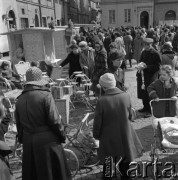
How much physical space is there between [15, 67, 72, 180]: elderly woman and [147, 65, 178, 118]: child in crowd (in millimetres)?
2070

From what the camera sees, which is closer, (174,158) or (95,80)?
(174,158)

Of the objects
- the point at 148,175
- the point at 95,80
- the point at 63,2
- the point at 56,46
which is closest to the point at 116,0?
the point at 63,2

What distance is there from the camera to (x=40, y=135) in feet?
9.64

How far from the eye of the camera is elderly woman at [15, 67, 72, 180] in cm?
283

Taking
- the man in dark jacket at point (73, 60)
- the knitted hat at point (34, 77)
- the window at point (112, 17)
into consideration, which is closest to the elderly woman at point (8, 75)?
the man in dark jacket at point (73, 60)

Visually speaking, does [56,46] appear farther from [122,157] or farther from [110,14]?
[110,14]

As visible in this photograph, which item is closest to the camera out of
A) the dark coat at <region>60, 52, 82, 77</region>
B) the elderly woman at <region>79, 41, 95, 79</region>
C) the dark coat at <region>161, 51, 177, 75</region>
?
the dark coat at <region>161, 51, 177, 75</region>

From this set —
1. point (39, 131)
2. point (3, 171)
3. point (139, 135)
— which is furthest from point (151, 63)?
point (3, 171)

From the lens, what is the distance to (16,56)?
390 inches

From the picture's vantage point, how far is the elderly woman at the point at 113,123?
326 cm

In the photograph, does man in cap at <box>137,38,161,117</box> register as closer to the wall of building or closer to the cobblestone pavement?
the cobblestone pavement

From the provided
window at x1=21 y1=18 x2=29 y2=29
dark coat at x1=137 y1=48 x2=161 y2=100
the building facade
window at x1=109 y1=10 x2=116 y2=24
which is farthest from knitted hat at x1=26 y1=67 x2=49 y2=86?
window at x1=109 y1=10 x2=116 y2=24

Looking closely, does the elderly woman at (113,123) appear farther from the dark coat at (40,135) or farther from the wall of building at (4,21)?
the wall of building at (4,21)

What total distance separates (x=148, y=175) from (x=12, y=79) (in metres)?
5.01
